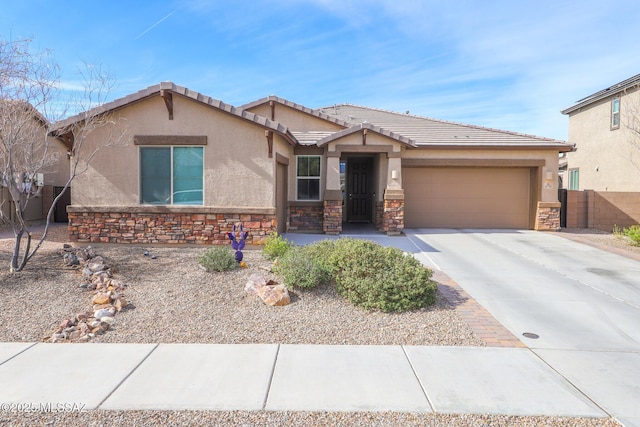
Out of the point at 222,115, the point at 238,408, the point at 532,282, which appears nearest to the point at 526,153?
the point at 532,282

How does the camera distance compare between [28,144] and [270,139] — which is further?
[270,139]

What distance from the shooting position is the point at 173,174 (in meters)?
10.2

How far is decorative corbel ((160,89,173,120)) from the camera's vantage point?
378 inches

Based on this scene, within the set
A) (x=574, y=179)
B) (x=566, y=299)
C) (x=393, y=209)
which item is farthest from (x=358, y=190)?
(x=574, y=179)

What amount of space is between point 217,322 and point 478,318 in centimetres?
367

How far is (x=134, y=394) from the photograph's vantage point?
12.3 feet

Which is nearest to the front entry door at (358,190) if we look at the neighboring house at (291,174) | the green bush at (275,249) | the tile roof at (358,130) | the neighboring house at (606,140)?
the neighboring house at (291,174)

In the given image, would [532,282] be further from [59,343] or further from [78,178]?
[78,178]

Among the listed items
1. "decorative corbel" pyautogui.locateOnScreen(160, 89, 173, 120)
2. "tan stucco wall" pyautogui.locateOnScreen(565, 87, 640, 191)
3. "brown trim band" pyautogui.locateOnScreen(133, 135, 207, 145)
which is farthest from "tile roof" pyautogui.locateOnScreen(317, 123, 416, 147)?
"tan stucco wall" pyautogui.locateOnScreen(565, 87, 640, 191)

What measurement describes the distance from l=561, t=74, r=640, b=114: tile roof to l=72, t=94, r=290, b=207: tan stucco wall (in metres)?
15.9

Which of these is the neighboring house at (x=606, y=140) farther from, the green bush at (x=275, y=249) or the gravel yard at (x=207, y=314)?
the gravel yard at (x=207, y=314)

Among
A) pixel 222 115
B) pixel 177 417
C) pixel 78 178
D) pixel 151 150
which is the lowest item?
pixel 177 417

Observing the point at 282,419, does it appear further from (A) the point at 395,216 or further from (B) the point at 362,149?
(B) the point at 362,149

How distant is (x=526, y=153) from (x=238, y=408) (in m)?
14.1
